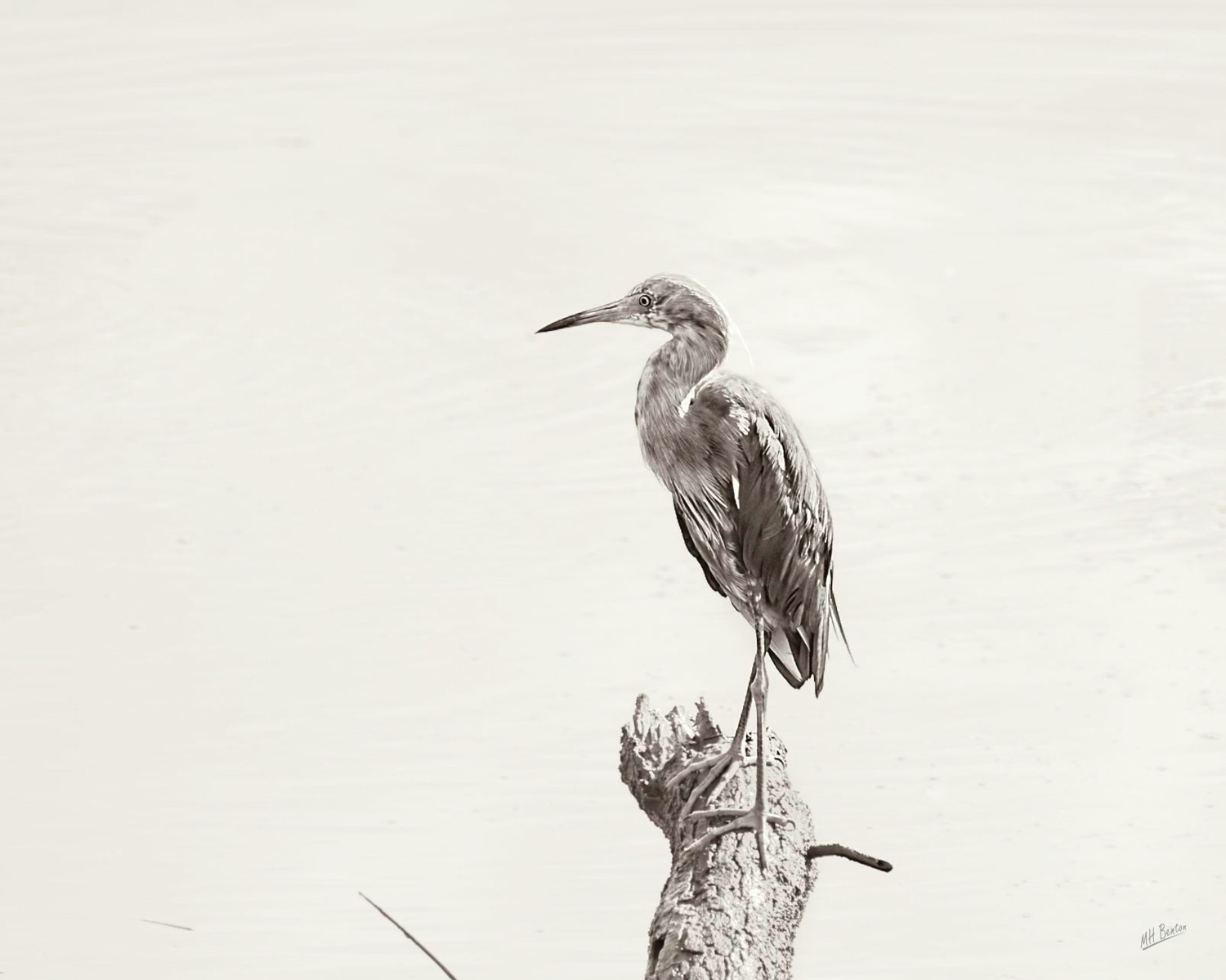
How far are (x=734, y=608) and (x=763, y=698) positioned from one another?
0.30 meters

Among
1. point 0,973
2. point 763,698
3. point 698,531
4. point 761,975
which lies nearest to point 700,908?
point 761,975

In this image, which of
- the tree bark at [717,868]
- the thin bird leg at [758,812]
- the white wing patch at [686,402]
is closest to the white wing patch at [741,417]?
the white wing patch at [686,402]

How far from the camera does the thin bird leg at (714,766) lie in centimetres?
612

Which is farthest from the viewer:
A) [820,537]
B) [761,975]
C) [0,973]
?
[0,973]

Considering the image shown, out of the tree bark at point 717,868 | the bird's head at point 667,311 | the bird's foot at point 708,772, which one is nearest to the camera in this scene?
the tree bark at point 717,868

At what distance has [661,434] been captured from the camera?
19.4 ft

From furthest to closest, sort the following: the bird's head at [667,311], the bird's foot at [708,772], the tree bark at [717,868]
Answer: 1. the bird's foot at [708,772]
2. the bird's head at [667,311]
3. the tree bark at [717,868]

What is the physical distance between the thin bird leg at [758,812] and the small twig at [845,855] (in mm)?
119

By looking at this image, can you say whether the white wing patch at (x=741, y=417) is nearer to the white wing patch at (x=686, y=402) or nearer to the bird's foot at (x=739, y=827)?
the white wing patch at (x=686, y=402)

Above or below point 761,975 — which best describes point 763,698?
above

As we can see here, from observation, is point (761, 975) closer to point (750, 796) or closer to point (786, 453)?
point (750, 796)

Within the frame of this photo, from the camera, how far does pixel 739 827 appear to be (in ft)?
19.2

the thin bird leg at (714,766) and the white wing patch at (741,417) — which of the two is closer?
the white wing patch at (741,417)

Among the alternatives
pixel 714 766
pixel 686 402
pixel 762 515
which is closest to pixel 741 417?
pixel 686 402
